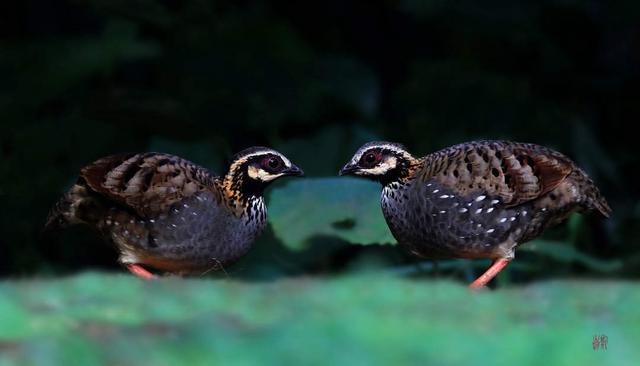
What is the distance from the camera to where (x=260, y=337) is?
98 cm

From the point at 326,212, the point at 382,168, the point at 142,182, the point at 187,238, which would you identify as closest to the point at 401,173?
the point at 382,168

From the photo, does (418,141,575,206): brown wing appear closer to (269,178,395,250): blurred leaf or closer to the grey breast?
(269,178,395,250): blurred leaf

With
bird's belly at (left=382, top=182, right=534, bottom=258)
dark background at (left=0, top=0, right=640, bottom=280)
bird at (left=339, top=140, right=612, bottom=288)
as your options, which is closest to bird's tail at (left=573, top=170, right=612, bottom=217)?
bird at (left=339, top=140, right=612, bottom=288)

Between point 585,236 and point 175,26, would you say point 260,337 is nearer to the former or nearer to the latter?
point 585,236

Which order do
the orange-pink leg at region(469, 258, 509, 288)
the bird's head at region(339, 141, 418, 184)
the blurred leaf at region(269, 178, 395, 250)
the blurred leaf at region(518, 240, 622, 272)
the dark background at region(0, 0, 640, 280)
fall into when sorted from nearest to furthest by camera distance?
the orange-pink leg at region(469, 258, 509, 288) → the bird's head at region(339, 141, 418, 184) → the blurred leaf at region(269, 178, 395, 250) → the blurred leaf at region(518, 240, 622, 272) → the dark background at region(0, 0, 640, 280)

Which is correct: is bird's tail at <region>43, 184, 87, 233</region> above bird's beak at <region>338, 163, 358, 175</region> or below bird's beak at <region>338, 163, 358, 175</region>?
below

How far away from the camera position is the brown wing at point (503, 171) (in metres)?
4.03

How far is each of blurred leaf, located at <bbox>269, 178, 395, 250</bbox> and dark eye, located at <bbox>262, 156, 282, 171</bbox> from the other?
1.29 ft

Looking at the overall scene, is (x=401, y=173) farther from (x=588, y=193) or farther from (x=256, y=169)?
(x=588, y=193)

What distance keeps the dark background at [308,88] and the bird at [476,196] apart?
5.03 feet

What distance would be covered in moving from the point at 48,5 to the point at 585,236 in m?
3.95

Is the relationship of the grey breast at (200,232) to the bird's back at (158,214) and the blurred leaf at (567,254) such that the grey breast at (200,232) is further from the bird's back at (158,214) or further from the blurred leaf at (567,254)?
the blurred leaf at (567,254)

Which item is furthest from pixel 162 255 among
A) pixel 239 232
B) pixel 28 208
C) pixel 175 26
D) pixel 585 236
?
pixel 175 26

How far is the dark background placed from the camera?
6.06 meters
